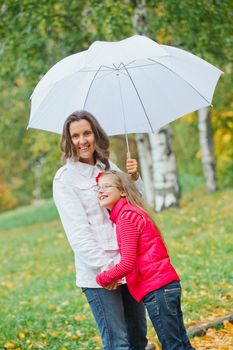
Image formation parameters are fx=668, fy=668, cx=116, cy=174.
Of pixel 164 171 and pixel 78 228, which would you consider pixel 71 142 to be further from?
pixel 164 171

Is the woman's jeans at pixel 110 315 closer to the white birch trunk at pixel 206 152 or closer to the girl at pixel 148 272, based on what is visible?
the girl at pixel 148 272

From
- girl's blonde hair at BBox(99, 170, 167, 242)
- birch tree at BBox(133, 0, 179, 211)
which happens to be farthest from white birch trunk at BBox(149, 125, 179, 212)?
girl's blonde hair at BBox(99, 170, 167, 242)

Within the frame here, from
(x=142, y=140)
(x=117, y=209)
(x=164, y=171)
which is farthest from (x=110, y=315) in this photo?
(x=142, y=140)

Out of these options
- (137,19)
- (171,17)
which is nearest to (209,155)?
(137,19)

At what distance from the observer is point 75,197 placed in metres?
4.34

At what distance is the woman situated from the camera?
4.25 metres

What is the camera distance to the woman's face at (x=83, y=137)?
4.45 m

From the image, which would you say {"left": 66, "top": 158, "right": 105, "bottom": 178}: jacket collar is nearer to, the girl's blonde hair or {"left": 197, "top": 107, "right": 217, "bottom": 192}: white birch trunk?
the girl's blonde hair

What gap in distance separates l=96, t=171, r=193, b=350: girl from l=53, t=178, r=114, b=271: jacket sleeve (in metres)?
0.11

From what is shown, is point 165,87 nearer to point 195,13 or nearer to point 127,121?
point 127,121

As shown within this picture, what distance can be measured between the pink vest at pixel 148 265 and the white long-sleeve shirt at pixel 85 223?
0.48ft

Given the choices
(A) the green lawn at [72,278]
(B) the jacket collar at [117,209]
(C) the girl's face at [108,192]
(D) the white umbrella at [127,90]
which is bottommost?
(A) the green lawn at [72,278]

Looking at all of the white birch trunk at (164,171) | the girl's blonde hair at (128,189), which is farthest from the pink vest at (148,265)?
the white birch trunk at (164,171)

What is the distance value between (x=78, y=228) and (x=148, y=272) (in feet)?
1.72
